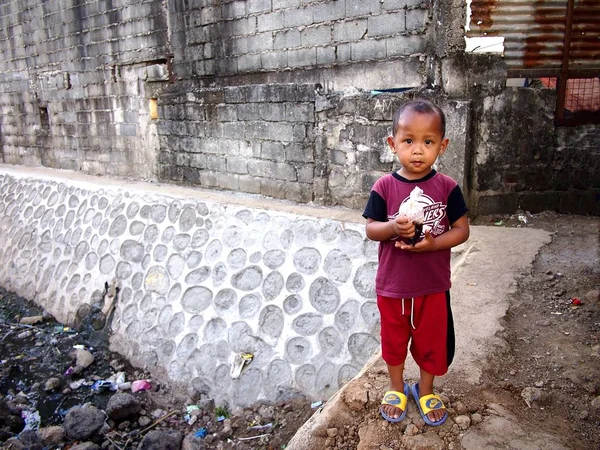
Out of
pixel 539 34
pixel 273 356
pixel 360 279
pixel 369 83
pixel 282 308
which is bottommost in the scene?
pixel 273 356

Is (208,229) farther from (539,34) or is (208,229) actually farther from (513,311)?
(539,34)

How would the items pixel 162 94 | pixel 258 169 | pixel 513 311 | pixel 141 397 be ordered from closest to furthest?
pixel 513 311 → pixel 141 397 → pixel 258 169 → pixel 162 94

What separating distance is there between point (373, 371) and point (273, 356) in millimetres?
1717

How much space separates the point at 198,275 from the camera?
5348 mm

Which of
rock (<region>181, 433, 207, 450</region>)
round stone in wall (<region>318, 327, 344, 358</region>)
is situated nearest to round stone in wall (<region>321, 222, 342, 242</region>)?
round stone in wall (<region>318, 327, 344, 358</region>)

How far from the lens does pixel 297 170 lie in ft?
19.8

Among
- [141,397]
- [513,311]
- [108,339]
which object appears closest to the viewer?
[513,311]

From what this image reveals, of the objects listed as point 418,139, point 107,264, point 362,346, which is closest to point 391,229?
point 418,139

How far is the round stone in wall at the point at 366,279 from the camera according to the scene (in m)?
4.38

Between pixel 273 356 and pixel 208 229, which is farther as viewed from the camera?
pixel 208 229

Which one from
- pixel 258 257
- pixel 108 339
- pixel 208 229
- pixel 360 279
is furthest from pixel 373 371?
pixel 108 339

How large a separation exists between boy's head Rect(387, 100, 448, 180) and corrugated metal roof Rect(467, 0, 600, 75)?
309cm

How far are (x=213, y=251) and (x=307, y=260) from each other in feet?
3.84

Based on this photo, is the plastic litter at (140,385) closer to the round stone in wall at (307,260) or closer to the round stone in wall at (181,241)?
the round stone in wall at (181,241)
